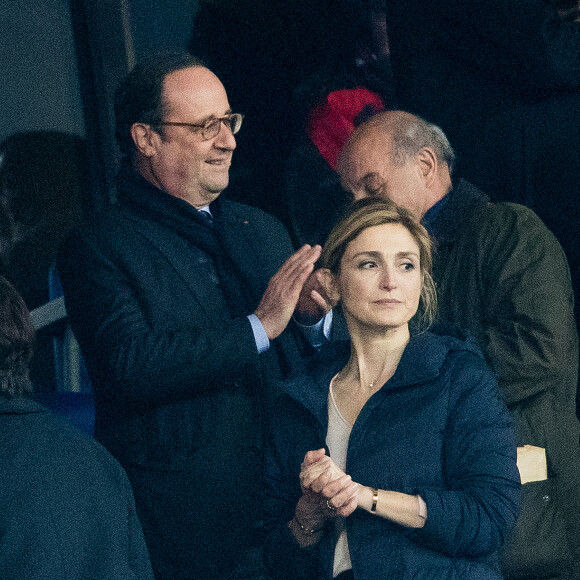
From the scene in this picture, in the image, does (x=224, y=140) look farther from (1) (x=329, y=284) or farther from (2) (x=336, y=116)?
(2) (x=336, y=116)

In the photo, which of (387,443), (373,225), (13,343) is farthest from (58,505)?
(373,225)

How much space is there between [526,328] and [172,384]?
97 centimetres

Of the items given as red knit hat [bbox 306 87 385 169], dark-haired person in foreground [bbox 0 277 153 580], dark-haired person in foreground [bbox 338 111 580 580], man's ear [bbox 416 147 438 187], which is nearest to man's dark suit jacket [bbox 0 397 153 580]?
dark-haired person in foreground [bbox 0 277 153 580]

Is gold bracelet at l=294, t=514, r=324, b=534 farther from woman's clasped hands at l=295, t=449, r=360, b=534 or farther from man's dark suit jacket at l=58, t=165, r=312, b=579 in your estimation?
man's dark suit jacket at l=58, t=165, r=312, b=579

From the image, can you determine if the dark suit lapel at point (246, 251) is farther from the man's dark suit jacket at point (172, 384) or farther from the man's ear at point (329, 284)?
the man's ear at point (329, 284)

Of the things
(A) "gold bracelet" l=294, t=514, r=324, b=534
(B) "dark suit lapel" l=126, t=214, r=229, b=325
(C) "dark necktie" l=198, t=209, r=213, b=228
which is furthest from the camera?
(C) "dark necktie" l=198, t=209, r=213, b=228

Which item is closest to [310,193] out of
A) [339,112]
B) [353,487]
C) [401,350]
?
[339,112]

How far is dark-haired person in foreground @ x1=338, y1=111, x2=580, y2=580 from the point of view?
2.68 metres

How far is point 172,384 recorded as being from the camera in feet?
8.73

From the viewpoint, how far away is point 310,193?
396 centimetres

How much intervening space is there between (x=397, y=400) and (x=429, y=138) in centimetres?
115

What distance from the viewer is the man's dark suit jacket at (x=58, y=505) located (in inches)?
72.3

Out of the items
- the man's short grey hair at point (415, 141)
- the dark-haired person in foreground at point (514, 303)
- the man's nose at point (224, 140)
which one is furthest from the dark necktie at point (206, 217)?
the man's short grey hair at point (415, 141)

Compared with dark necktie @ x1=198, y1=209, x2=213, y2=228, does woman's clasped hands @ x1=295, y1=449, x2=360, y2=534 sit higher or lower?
lower
